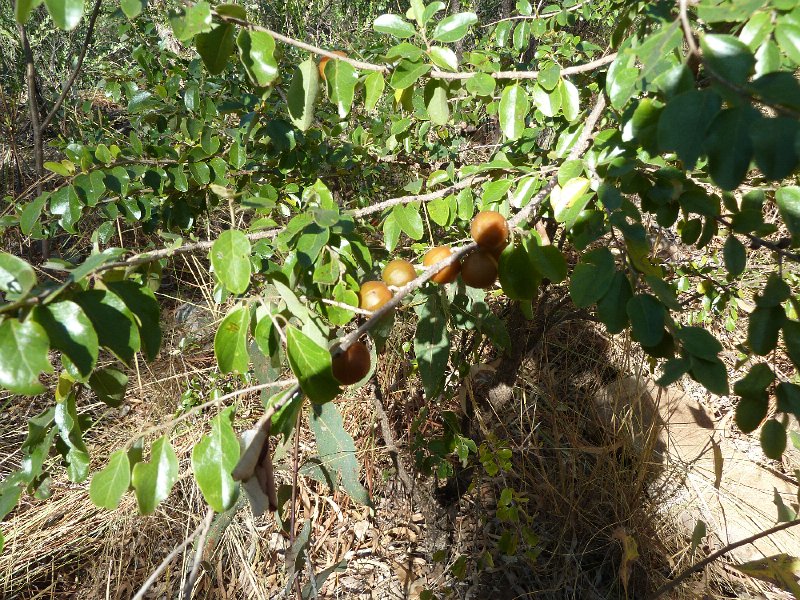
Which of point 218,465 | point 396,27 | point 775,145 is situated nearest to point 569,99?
point 396,27

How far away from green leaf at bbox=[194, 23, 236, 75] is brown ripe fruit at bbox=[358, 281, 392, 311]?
441 millimetres

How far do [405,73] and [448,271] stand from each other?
0.41 m

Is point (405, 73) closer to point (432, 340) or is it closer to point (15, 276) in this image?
point (432, 340)

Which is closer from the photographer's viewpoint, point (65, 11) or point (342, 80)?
point (65, 11)

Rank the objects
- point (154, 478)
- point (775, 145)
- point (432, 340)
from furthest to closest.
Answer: point (432, 340) → point (154, 478) → point (775, 145)

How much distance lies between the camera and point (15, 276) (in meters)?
0.56

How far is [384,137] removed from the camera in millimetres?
2148

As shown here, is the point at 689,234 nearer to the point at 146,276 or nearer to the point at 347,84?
the point at 347,84

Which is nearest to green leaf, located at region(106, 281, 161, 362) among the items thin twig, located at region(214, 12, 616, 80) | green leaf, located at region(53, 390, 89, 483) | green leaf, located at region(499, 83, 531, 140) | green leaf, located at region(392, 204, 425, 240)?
green leaf, located at region(53, 390, 89, 483)

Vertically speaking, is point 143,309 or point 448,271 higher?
point 143,309

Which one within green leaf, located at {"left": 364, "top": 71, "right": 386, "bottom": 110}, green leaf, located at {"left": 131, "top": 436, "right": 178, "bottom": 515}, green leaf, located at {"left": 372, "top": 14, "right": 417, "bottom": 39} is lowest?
green leaf, located at {"left": 131, "top": 436, "right": 178, "bottom": 515}

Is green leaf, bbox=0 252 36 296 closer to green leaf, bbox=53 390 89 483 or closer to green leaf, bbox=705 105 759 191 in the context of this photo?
green leaf, bbox=53 390 89 483

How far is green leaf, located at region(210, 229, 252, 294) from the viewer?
0.75 metres

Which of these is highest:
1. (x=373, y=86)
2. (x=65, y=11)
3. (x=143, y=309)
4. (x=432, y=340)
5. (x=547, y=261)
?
(x=65, y=11)
